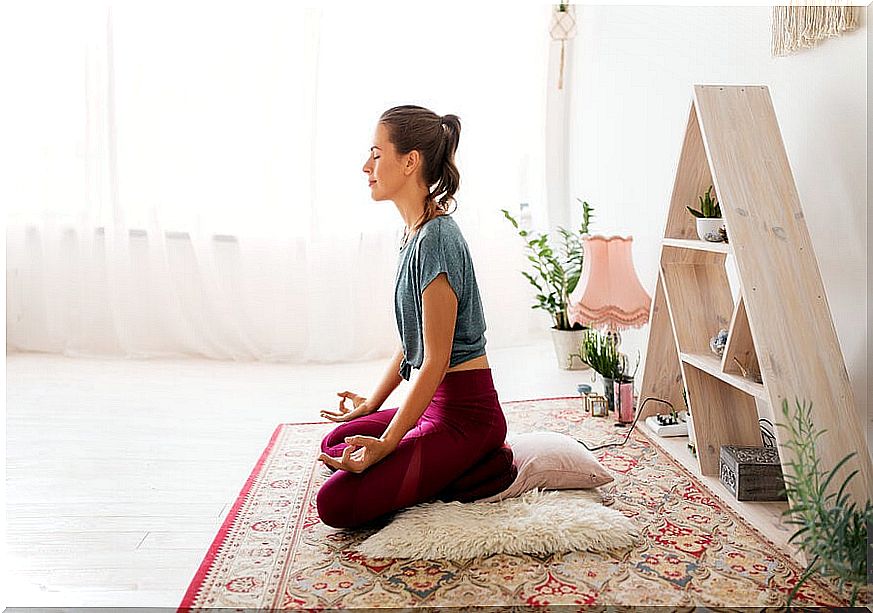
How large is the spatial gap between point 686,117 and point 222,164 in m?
2.55

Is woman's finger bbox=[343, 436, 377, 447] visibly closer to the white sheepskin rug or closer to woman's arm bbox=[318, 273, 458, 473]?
woman's arm bbox=[318, 273, 458, 473]

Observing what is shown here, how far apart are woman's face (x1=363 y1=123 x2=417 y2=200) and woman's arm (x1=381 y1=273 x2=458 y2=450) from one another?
0.31 metres

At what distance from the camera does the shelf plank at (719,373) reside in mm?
2293

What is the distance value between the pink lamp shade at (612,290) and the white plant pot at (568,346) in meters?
1.06

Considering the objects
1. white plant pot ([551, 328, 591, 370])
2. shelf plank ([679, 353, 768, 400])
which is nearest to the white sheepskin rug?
shelf plank ([679, 353, 768, 400])

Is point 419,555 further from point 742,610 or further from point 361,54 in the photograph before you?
point 361,54

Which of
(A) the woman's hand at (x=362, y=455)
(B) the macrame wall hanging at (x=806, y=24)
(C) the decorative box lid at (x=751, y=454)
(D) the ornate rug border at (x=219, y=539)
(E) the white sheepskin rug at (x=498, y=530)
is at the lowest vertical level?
(D) the ornate rug border at (x=219, y=539)

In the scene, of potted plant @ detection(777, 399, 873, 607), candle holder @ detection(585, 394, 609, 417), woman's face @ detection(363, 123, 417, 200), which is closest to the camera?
potted plant @ detection(777, 399, 873, 607)

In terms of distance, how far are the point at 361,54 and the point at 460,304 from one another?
8.72 ft

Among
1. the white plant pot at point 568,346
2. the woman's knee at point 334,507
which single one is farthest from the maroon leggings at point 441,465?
the white plant pot at point 568,346

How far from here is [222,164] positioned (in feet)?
15.7

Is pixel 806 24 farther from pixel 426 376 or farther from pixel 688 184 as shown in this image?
pixel 426 376

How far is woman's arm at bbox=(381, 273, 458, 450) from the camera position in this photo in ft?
7.48

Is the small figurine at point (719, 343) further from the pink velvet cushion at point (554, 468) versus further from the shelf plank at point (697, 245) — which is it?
the pink velvet cushion at point (554, 468)
